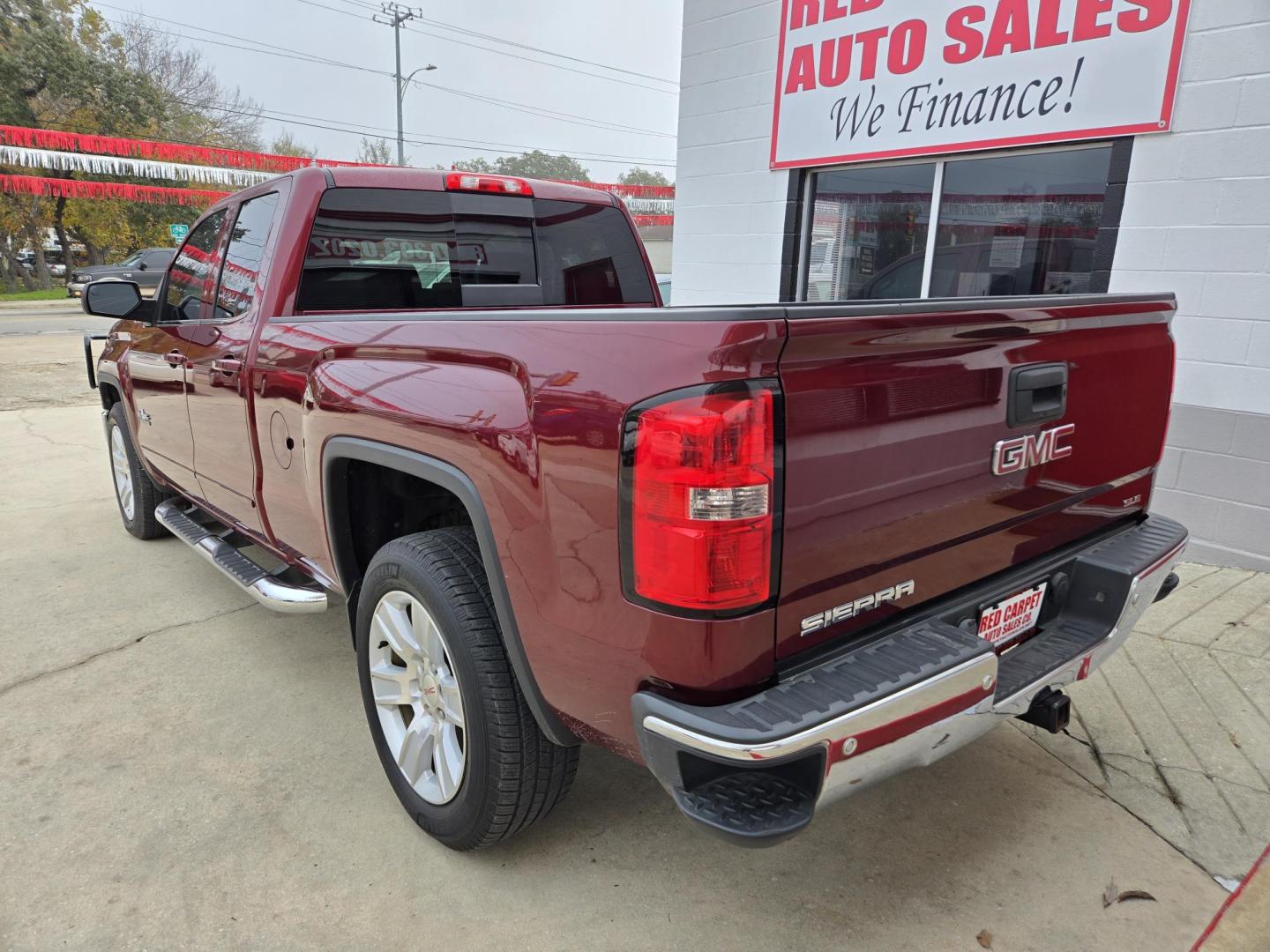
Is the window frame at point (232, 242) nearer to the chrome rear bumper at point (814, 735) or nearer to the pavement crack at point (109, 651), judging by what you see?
the pavement crack at point (109, 651)

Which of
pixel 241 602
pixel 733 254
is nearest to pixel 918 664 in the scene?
pixel 241 602

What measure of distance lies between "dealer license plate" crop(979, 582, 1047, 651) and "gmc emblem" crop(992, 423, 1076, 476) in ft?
1.17

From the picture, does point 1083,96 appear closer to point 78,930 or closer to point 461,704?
point 461,704

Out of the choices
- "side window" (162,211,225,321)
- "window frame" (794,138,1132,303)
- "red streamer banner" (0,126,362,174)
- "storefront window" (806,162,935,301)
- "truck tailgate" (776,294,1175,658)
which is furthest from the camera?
"red streamer banner" (0,126,362,174)

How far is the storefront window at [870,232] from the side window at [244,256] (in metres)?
4.04

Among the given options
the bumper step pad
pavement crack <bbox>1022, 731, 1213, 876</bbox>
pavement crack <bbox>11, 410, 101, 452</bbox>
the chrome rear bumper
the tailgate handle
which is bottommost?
pavement crack <bbox>11, 410, 101, 452</bbox>

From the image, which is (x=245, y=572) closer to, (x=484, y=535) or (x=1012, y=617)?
(x=484, y=535)

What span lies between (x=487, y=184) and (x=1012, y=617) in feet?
8.59

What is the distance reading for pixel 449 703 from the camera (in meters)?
2.27

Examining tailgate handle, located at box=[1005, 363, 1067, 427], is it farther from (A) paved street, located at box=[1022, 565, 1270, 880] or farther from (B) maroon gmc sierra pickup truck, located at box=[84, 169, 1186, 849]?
(A) paved street, located at box=[1022, 565, 1270, 880]

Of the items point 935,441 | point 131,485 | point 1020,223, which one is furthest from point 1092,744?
point 131,485

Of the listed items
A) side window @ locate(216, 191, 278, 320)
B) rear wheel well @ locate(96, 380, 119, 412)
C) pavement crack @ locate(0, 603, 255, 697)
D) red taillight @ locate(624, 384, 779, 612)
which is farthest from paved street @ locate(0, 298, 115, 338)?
red taillight @ locate(624, 384, 779, 612)

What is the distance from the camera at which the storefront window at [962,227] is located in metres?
5.09

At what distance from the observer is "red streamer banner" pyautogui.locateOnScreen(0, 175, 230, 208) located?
82.6 ft
